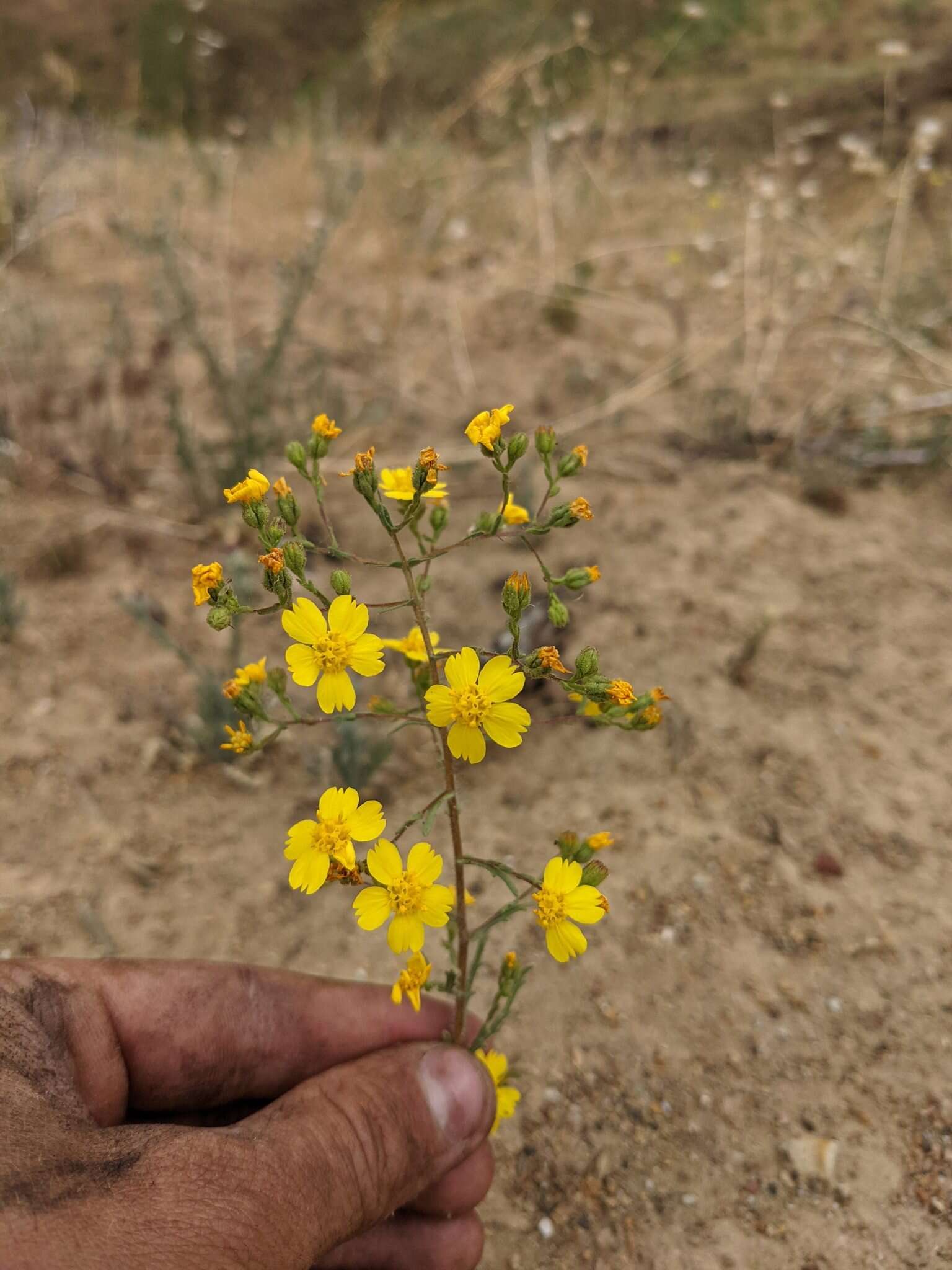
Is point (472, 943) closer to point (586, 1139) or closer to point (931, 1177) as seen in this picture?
point (586, 1139)

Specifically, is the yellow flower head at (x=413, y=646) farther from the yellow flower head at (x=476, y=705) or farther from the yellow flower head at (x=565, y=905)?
the yellow flower head at (x=565, y=905)

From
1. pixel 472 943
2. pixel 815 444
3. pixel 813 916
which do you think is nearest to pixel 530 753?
pixel 472 943

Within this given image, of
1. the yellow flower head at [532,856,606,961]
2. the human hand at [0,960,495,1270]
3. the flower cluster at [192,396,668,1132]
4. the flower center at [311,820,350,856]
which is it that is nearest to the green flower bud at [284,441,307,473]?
the flower cluster at [192,396,668,1132]

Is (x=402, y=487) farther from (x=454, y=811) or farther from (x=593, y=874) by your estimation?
(x=593, y=874)

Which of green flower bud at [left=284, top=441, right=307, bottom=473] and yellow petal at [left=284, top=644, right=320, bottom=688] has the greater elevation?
green flower bud at [left=284, top=441, right=307, bottom=473]

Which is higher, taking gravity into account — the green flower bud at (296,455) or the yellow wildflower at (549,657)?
the green flower bud at (296,455)

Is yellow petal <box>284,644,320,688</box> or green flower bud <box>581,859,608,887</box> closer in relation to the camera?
yellow petal <box>284,644,320,688</box>

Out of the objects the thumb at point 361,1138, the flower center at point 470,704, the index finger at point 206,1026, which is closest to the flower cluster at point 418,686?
the flower center at point 470,704

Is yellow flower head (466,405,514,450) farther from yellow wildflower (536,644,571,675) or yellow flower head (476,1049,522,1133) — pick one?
yellow flower head (476,1049,522,1133)

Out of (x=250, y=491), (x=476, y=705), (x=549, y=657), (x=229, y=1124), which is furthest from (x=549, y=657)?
(x=229, y=1124)
